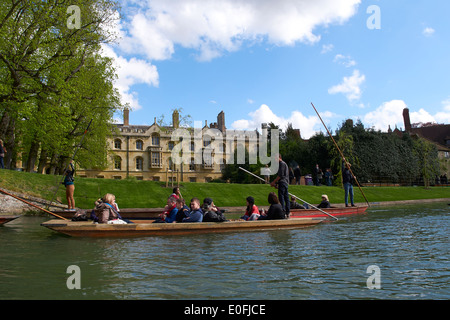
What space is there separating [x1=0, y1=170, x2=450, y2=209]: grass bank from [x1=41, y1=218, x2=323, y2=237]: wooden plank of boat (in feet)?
18.8

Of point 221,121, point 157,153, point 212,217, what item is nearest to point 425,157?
point 221,121

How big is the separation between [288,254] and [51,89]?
16.5 m

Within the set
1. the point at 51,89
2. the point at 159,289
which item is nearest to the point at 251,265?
the point at 159,289

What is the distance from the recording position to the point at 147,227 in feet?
30.6

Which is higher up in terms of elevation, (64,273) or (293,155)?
(293,155)

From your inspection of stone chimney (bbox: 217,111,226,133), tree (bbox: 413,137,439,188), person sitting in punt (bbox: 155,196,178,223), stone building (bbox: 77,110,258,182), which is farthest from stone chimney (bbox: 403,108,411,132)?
person sitting in punt (bbox: 155,196,178,223)

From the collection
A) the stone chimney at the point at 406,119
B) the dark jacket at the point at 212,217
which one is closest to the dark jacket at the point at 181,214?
the dark jacket at the point at 212,217

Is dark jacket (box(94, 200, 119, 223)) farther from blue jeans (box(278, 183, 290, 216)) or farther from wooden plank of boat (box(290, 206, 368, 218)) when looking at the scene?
wooden plank of boat (box(290, 206, 368, 218))

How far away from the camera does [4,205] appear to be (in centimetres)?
1507

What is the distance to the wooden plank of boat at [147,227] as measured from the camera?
8914mm

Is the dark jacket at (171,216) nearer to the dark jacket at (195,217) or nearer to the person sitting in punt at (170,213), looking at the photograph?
the person sitting in punt at (170,213)

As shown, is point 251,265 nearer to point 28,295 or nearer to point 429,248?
point 28,295

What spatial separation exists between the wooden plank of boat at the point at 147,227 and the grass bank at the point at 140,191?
5.73 metres

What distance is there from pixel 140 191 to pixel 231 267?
51.8ft
